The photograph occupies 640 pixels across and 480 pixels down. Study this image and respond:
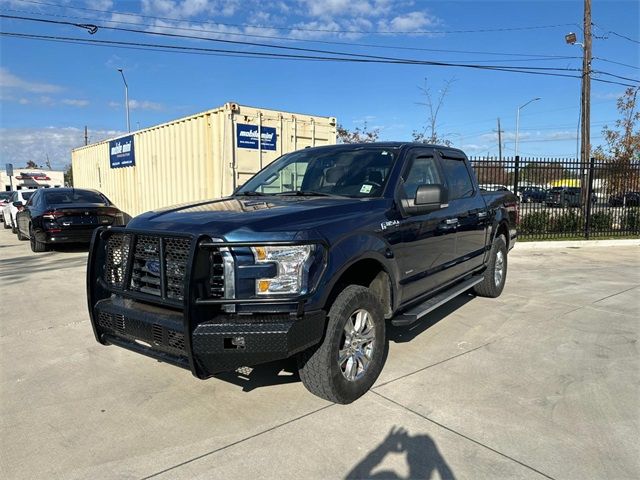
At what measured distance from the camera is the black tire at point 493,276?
6441 millimetres

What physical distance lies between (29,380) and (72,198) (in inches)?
336

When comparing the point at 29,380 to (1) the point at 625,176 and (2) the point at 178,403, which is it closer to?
(2) the point at 178,403

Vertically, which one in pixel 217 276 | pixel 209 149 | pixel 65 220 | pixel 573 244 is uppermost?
pixel 209 149

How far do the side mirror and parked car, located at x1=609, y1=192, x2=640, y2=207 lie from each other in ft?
44.4

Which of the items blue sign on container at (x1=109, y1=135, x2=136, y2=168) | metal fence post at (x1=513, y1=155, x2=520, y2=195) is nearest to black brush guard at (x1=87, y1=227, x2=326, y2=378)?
metal fence post at (x1=513, y1=155, x2=520, y2=195)

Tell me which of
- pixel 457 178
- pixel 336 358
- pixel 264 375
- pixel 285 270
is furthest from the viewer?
A: pixel 457 178

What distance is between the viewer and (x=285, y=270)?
296cm

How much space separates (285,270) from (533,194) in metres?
12.6

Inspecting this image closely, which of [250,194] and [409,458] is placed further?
[250,194]

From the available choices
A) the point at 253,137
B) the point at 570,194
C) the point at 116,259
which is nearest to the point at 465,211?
the point at 116,259

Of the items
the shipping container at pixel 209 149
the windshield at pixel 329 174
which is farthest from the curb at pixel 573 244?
the windshield at pixel 329 174

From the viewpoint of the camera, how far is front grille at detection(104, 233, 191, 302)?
3094 millimetres

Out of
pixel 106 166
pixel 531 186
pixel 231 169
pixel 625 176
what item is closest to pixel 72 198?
pixel 231 169

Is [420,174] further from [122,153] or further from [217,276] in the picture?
[122,153]
